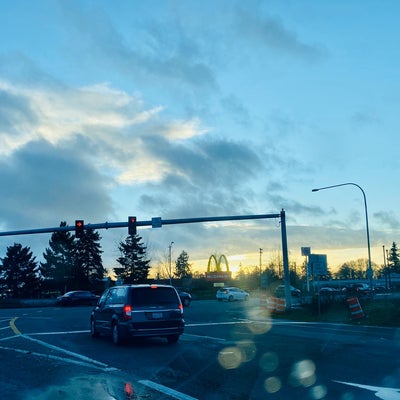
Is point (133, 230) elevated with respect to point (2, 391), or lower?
elevated

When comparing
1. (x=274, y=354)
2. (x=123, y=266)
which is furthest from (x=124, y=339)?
(x=123, y=266)

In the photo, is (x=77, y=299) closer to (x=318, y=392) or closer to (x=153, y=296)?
(x=153, y=296)

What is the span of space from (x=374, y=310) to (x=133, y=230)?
44.1 feet

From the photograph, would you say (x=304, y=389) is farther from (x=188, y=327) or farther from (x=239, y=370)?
(x=188, y=327)

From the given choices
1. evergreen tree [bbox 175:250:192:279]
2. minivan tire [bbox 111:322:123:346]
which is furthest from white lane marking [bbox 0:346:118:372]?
evergreen tree [bbox 175:250:192:279]

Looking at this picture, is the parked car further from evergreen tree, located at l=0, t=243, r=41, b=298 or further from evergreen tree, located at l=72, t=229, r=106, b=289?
evergreen tree, located at l=0, t=243, r=41, b=298

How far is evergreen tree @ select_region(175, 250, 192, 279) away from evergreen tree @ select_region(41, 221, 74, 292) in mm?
61880

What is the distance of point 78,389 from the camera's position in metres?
8.98

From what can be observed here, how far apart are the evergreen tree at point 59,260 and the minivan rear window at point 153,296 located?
249ft

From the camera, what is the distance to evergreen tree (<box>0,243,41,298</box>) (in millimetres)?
90750

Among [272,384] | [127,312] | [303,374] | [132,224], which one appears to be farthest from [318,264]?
[272,384]

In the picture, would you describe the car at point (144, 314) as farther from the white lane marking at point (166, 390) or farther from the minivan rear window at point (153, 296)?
the white lane marking at point (166, 390)

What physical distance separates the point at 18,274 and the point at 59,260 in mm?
7173

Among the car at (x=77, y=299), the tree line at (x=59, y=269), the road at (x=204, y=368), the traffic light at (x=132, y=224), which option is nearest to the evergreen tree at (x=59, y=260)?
the tree line at (x=59, y=269)
